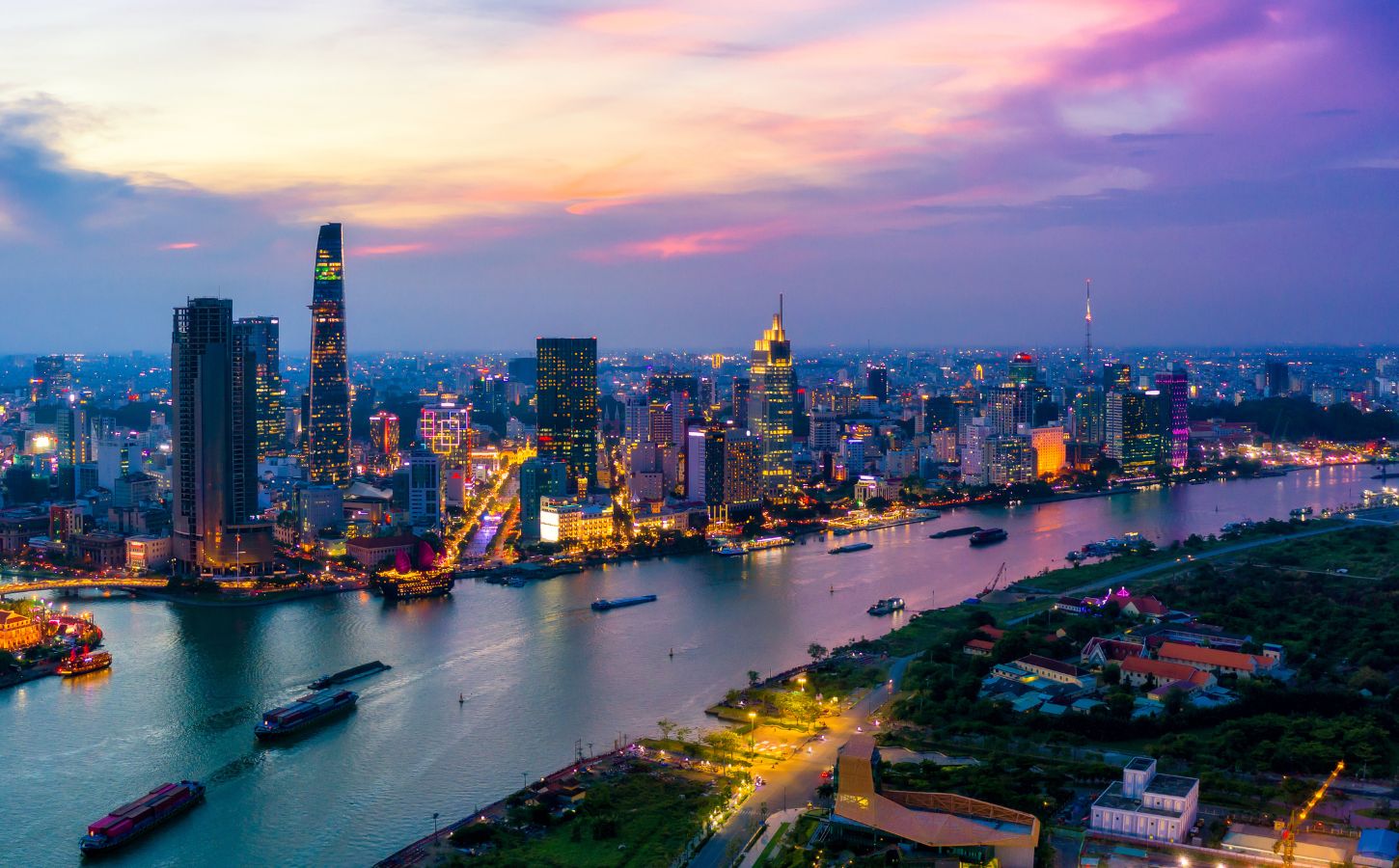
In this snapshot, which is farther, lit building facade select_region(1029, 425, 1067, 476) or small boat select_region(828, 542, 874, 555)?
lit building facade select_region(1029, 425, 1067, 476)

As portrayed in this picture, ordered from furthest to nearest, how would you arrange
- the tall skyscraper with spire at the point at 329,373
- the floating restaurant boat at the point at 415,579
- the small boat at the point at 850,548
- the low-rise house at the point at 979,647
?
the tall skyscraper with spire at the point at 329,373 < the small boat at the point at 850,548 < the floating restaurant boat at the point at 415,579 < the low-rise house at the point at 979,647

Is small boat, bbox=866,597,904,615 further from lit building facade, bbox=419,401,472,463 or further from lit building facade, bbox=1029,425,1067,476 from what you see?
lit building facade, bbox=419,401,472,463

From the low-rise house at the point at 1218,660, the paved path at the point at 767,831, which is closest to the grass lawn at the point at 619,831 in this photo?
the paved path at the point at 767,831

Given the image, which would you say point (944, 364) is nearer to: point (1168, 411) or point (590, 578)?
point (1168, 411)

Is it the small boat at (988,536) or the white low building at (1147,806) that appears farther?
the small boat at (988,536)

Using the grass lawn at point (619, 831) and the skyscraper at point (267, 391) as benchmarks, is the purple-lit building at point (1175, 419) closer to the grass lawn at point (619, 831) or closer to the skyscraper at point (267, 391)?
the skyscraper at point (267, 391)

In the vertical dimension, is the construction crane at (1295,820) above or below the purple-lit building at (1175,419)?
below

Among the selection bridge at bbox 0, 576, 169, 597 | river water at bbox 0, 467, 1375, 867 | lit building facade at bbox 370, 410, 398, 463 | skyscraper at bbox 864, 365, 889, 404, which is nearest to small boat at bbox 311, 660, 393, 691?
river water at bbox 0, 467, 1375, 867
